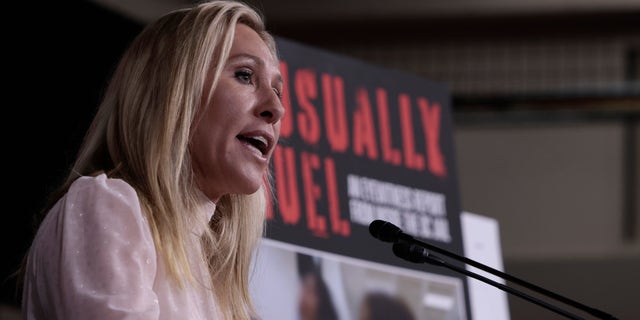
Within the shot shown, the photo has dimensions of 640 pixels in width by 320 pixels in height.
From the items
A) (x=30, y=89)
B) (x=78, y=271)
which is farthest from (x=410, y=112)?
(x=30, y=89)

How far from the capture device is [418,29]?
19.9 ft

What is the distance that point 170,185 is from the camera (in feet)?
5.71

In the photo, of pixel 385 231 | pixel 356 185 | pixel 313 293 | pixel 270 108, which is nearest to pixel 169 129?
Result: pixel 270 108

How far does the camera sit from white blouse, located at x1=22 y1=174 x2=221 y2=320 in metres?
1.55

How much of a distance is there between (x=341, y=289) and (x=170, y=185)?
99 cm

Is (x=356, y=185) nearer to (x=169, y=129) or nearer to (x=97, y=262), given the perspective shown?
(x=169, y=129)

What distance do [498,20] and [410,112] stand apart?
3.16 metres

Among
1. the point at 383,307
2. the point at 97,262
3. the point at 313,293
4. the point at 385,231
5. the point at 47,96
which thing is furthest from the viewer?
the point at 47,96

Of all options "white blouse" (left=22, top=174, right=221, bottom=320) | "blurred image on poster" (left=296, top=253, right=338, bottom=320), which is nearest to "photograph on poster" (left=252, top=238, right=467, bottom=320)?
"blurred image on poster" (left=296, top=253, right=338, bottom=320)

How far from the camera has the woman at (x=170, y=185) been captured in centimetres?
158

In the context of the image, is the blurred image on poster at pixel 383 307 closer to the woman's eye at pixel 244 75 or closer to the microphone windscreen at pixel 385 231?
the microphone windscreen at pixel 385 231

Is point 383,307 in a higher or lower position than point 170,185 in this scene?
lower

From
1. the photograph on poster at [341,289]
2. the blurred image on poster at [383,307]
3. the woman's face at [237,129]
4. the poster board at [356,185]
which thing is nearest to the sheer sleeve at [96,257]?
the woman's face at [237,129]

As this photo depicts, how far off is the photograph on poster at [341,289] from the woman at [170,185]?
47 centimetres
